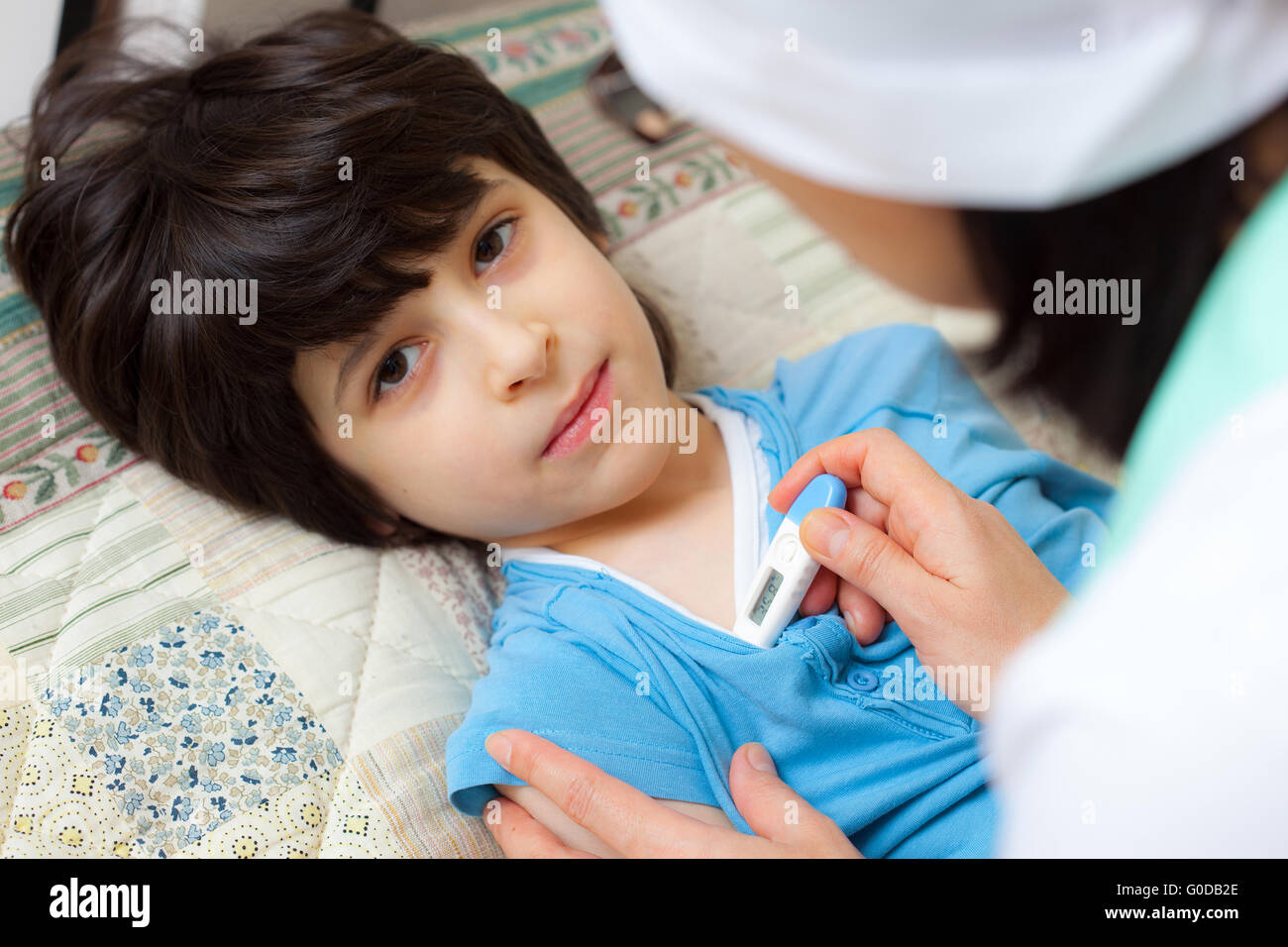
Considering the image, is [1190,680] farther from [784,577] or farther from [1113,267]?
[784,577]

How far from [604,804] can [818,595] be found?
0.28 m

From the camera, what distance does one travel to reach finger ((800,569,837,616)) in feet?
2.95

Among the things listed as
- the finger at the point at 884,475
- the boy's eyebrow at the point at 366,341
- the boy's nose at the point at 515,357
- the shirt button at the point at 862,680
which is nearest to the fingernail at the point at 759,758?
the shirt button at the point at 862,680

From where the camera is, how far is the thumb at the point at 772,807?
726 mm

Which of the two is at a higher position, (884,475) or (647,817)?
(884,475)

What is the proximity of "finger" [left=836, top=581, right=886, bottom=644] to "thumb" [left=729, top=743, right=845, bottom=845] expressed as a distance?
0.15 m

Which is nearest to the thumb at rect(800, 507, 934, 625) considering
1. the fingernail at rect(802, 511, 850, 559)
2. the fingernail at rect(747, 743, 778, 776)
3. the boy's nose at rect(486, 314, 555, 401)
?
the fingernail at rect(802, 511, 850, 559)

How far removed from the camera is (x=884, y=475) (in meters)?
0.87

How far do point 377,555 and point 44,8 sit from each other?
0.75 meters

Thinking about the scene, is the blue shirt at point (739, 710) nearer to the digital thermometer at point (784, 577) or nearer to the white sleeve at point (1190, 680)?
the digital thermometer at point (784, 577)

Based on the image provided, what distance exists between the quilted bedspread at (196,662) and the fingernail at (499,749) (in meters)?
0.12

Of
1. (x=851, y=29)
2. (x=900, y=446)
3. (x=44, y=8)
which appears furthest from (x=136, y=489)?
(x=851, y=29)

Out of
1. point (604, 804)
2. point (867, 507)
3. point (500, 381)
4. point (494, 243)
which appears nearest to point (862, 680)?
point (867, 507)

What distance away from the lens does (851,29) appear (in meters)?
0.39
